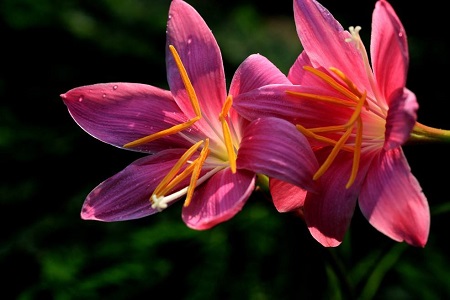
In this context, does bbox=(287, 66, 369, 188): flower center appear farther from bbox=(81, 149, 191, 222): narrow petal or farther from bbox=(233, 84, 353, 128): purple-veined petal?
bbox=(81, 149, 191, 222): narrow petal

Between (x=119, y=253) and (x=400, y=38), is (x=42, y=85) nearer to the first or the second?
(x=119, y=253)

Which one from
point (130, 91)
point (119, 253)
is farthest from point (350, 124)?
point (119, 253)

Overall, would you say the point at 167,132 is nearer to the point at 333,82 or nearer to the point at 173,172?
the point at 173,172

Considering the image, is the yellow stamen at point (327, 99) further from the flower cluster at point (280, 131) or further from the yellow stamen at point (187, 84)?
the yellow stamen at point (187, 84)

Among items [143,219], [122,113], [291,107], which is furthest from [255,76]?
[143,219]

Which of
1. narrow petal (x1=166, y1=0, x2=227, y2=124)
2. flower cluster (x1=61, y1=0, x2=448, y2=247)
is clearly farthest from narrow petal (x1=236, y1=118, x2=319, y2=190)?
narrow petal (x1=166, y1=0, x2=227, y2=124)

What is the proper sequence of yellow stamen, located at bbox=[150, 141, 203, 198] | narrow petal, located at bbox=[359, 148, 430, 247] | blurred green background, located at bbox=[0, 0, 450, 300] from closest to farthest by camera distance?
narrow petal, located at bbox=[359, 148, 430, 247]
yellow stamen, located at bbox=[150, 141, 203, 198]
blurred green background, located at bbox=[0, 0, 450, 300]

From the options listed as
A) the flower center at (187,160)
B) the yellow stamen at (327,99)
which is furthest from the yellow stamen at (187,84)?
the yellow stamen at (327,99)
